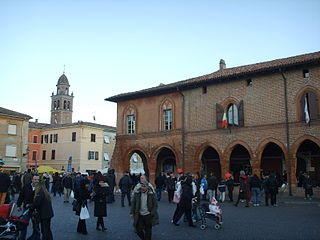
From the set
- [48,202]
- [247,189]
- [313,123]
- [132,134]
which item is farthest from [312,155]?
[48,202]

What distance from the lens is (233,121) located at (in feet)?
78.6

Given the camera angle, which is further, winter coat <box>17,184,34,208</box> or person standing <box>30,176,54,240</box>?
winter coat <box>17,184,34,208</box>

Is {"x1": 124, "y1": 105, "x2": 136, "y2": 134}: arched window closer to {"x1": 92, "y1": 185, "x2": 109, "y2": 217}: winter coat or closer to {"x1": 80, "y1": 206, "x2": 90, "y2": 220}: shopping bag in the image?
{"x1": 92, "y1": 185, "x2": 109, "y2": 217}: winter coat

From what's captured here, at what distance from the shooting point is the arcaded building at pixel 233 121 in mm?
21438

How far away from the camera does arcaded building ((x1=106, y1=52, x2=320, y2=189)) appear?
70.3ft

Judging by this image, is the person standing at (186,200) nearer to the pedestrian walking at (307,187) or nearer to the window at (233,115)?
the pedestrian walking at (307,187)

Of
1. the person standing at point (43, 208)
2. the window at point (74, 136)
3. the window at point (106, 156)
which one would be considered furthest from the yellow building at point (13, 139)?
the person standing at point (43, 208)

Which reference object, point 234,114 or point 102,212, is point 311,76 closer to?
point 234,114

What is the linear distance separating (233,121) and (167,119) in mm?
5788

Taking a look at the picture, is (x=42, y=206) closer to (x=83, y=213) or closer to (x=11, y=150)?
(x=83, y=213)

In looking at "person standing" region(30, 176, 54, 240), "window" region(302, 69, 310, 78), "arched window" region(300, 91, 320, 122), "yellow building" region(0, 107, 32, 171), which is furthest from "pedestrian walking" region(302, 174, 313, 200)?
"yellow building" region(0, 107, 32, 171)

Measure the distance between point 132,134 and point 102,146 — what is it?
26049 millimetres

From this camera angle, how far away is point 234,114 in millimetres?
24328

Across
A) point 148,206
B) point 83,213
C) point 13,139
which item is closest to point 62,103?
point 13,139
